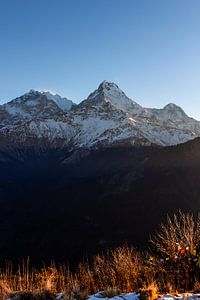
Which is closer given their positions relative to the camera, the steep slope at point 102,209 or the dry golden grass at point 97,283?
the dry golden grass at point 97,283

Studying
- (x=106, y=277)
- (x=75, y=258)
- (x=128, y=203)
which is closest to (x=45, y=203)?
(x=128, y=203)

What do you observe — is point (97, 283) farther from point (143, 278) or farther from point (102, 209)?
point (102, 209)

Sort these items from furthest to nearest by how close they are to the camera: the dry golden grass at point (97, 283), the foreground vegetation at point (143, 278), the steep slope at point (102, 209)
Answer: the steep slope at point (102, 209), the foreground vegetation at point (143, 278), the dry golden grass at point (97, 283)

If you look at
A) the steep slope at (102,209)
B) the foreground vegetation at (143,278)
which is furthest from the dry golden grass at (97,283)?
the steep slope at (102,209)

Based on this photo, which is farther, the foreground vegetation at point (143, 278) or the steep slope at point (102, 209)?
the steep slope at point (102, 209)

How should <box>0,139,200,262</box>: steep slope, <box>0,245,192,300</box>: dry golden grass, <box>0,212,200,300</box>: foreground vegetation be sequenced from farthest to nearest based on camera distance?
1. <box>0,139,200,262</box>: steep slope
2. <box>0,212,200,300</box>: foreground vegetation
3. <box>0,245,192,300</box>: dry golden grass

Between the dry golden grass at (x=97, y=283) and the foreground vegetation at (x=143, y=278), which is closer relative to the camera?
the dry golden grass at (x=97, y=283)

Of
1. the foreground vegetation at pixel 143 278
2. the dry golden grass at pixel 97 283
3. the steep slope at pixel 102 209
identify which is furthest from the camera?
the steep slope at pixel 102 209

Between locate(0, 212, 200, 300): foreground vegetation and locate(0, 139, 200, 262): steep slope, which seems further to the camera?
locate(0, 139, 200, 262): steep slope

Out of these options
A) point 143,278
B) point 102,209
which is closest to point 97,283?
point 143,278

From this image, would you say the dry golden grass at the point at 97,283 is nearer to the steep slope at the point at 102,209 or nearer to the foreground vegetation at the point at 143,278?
the foreground vegetation at the point at 143,278

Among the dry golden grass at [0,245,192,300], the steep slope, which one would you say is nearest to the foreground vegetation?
the dry golden grass at [0,245,192,300]

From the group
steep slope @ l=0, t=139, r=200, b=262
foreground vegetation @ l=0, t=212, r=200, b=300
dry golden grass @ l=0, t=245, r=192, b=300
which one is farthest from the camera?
steep slope @ l=0, t=139, r=200, b=262

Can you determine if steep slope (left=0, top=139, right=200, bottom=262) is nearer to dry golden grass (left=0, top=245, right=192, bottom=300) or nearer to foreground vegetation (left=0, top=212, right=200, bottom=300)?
dry golden grass (left=0, top=245, right=192, bottom=300)
